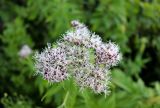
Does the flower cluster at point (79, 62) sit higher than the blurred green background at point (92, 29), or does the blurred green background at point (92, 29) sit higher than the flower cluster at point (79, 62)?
the blurred green background at point (92, 29)

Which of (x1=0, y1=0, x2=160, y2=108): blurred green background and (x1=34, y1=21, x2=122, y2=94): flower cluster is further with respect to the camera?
(x1=0, y1=0, x2=160, y2=108): blurred green background

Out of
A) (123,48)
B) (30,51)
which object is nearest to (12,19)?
(30,51)

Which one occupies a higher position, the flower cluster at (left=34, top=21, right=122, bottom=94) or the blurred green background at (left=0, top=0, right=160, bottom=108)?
the blurred green background at (left=0, top=0, right=160, bottom=108)

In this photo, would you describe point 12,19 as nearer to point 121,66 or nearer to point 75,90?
point 121,66

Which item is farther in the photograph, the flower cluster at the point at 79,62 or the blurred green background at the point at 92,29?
the blurred green background at the point at 92,29

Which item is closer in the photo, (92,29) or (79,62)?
(79,62)

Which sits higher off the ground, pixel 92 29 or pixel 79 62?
pixel 92 29
